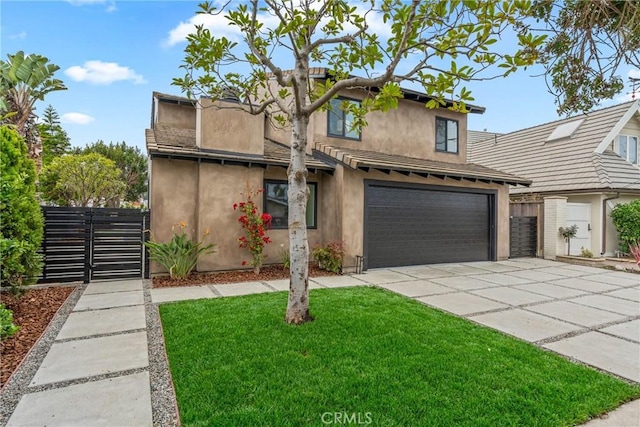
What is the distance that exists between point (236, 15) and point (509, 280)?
8.60m

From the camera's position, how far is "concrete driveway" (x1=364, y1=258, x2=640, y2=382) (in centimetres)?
437

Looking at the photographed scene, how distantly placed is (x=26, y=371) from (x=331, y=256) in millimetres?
6476

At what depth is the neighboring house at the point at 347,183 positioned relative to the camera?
850cm

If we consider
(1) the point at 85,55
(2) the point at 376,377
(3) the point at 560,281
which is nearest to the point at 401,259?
(3) the point at 560,281

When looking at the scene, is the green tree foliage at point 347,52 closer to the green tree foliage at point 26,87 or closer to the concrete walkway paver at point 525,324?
the concrete walkway paver at point 525,324

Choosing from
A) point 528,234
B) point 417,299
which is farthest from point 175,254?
point 528,234

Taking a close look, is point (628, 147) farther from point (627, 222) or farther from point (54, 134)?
point (54, 134)

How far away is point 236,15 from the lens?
14.6 feet

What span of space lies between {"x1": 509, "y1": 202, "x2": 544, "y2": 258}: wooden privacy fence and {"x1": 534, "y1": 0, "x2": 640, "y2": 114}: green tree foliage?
9324mm

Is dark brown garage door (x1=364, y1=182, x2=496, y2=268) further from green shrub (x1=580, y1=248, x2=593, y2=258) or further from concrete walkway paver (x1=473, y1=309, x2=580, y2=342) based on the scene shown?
concrete walkway paver (x1=473, y1=309, x2=580, y2=342)

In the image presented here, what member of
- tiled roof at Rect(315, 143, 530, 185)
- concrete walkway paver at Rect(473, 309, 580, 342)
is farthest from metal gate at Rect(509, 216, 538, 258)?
concrete walkway paver at Rect(473, 309, 580, 342)

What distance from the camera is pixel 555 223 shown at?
12555 millimetres

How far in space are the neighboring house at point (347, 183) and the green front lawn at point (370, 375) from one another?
416 centimetres

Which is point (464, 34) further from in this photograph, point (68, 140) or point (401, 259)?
point (68, 140)
